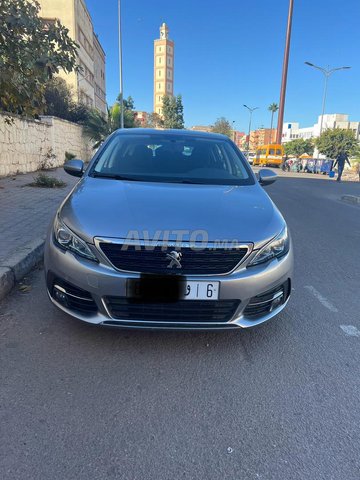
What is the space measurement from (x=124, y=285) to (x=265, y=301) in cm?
96

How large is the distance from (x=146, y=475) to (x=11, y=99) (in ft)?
22.8

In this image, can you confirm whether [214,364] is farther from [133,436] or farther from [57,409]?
[57,409]

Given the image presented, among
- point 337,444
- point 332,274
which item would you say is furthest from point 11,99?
point 337,444

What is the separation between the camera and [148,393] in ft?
7.34

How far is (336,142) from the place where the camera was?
4612 centimetres

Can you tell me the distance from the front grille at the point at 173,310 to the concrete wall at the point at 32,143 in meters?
8.45

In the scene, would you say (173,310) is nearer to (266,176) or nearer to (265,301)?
(265,301)

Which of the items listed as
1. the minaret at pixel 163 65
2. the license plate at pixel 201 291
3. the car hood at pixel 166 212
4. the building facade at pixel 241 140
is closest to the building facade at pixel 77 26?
the car hood at pixel 166 212

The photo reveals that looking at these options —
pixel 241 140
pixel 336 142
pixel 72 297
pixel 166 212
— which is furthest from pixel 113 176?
pixel 241 140

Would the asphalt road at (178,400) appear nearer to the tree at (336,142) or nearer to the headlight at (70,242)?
the headlight at (70,242)

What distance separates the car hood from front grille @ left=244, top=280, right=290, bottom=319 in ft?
1.18

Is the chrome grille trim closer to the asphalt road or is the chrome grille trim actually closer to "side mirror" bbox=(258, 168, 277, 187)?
the asphalt road

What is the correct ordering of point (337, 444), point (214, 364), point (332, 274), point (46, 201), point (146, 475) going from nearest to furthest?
point (146, 475)
point (337, 444)
point (214, 364)
point (332, 274)
point (46, 201)

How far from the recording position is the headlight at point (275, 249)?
2.46m
